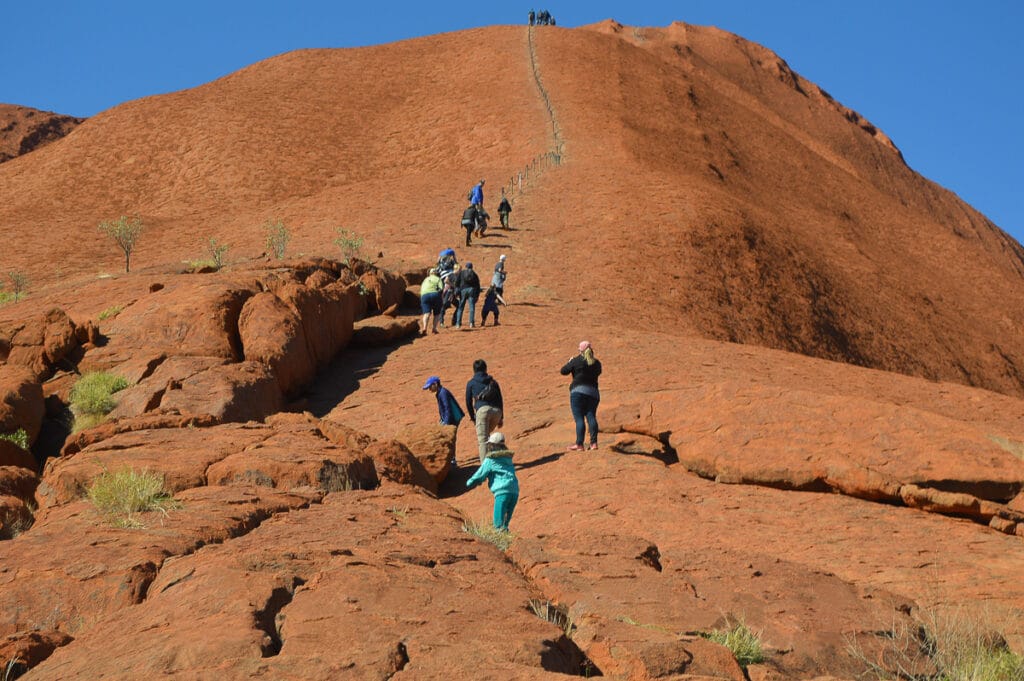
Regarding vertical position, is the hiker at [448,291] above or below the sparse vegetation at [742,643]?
above

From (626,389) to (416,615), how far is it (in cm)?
1170

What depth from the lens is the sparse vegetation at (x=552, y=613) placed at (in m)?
5.73

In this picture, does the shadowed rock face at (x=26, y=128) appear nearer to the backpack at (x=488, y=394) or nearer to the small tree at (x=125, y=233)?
the small tree at (x=125, y=233)

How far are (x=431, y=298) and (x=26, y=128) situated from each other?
62.4 meters

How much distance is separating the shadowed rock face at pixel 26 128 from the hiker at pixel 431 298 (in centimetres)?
5583

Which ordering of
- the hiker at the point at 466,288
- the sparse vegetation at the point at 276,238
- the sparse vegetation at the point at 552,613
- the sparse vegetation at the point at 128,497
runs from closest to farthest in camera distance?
the sparse vegetation at the point at 552,613 → the sparse vegetation at the point at 128,497 → the hiker at the point at 466,288 → the sparse vegetation at the point at 276,238

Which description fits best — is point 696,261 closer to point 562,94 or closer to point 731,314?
point 731,314

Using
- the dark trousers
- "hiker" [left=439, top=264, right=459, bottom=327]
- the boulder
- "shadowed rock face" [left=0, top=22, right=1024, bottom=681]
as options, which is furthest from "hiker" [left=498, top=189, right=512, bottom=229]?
the dark trousers

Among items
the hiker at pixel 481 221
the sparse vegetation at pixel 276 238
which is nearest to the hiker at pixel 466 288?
the sparse vegetation at pixel 276 238

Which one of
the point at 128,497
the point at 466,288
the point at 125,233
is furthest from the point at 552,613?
the point at 125,233

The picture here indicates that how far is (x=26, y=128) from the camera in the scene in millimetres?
72375

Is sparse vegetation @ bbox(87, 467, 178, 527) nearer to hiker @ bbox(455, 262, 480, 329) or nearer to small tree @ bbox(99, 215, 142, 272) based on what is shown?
hiker @ bbox(455, 262, 480, 329)

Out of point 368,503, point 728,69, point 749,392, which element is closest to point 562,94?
point 728,69

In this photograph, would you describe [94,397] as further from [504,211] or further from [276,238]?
[504,211]
